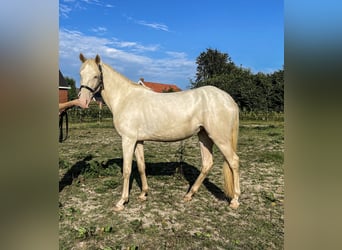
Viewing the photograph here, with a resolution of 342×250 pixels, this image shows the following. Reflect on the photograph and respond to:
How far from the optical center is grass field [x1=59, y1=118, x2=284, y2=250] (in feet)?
8.94

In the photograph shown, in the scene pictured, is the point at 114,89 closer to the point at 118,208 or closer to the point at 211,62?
the point at 118,208

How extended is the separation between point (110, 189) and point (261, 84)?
13.2 metres

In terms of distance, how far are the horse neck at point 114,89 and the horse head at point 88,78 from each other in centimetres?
22

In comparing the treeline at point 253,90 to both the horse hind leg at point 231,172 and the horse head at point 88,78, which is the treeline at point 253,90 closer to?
the horse hind leg at point 231,172

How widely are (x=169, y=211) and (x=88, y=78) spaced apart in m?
2.25

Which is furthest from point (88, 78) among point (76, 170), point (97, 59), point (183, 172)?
point (183, 172)

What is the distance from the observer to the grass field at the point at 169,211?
272 centimetres

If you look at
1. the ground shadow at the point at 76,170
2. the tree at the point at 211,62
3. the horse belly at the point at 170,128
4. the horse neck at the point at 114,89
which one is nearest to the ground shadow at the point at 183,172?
the ground shadow at the point at 76,170

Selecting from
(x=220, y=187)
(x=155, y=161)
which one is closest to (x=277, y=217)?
(x=220, y=187)

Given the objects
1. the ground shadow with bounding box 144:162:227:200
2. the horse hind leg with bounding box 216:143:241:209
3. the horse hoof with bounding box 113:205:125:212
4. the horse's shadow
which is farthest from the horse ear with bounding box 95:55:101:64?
the ground shadow with bounding box 144:162:227:200
